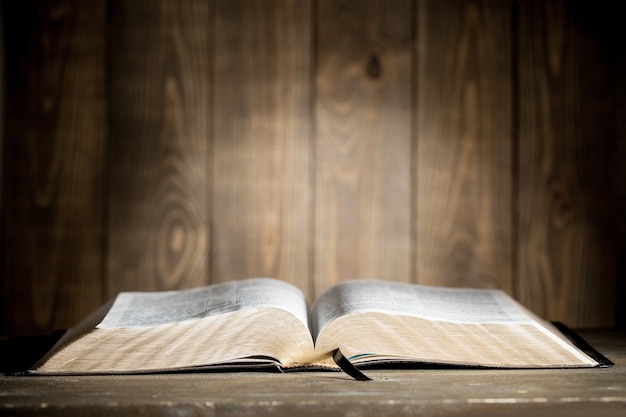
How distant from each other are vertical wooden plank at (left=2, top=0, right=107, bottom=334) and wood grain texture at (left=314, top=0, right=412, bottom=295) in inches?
15.9

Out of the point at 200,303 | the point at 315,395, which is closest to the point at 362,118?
the point at 200,303

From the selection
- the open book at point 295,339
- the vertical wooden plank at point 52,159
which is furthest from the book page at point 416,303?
the vertical wooden plank at point 52,159

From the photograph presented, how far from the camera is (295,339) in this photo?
0.84m

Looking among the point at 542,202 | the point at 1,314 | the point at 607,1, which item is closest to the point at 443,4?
the point at 607,1

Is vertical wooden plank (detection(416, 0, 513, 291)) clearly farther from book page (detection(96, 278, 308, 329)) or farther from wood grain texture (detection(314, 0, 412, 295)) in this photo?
book page (detection(96, 278, 308, 329))

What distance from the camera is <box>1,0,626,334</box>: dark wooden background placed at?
130 cm

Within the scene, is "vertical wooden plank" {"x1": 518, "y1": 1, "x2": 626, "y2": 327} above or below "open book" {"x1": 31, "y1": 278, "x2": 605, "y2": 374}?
above

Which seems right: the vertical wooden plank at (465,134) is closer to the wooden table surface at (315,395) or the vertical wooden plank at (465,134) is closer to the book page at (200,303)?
the book page at (200,303)

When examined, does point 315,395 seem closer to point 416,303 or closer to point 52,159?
point 416,303

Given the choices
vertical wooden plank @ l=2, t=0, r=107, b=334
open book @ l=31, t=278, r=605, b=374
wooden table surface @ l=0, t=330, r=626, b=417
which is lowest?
wooden table surface @ l=0, t=330, r=626, b=417

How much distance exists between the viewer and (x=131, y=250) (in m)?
A: 1.31

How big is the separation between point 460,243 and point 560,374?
527mm

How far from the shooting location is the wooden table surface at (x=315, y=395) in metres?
0.70

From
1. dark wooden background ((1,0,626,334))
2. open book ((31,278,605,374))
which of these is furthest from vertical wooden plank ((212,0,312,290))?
open book ((31,278,605,374))
